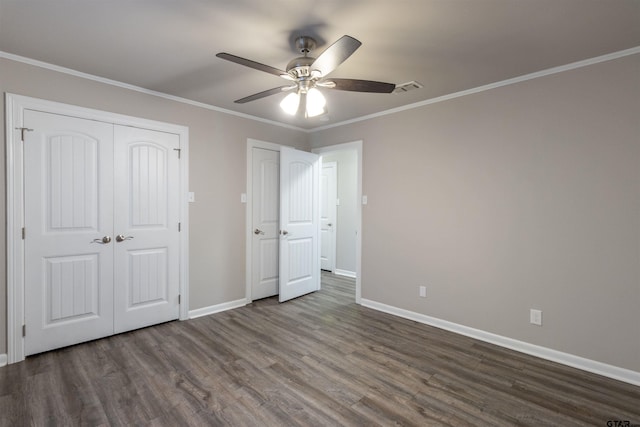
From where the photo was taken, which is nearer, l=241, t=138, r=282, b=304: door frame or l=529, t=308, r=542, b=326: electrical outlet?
l=529, t=308, r=542, b=326: electrical outlet

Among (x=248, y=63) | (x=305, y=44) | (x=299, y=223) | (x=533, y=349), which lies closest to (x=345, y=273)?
(x=299, y=223)

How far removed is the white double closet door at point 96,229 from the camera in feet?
8.55

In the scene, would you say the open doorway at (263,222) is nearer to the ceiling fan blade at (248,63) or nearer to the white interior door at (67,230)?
the white interior door at (67,230)

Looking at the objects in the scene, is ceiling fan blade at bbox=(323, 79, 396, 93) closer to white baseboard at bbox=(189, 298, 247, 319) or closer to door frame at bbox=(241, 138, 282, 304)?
door frame at bbox=(241, 138, 282, 304)

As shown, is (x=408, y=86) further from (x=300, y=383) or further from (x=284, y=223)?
(x=300, y=383)

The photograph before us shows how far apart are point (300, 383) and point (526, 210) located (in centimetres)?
246

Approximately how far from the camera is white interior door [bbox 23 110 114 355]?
2582mm

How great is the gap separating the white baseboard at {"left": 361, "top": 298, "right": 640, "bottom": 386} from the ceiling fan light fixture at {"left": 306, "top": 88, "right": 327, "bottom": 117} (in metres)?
2.56

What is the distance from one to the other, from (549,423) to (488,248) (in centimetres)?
149

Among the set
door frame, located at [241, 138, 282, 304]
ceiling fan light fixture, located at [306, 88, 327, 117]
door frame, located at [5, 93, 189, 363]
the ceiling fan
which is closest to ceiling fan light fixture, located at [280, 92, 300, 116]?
the ceiling fan

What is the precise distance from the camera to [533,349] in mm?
2715

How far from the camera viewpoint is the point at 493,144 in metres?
2.95

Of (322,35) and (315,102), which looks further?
(315,102)

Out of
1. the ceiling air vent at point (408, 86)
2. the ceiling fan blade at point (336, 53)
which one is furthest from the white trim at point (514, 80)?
the ceiling fan blade at point (336, 53)
